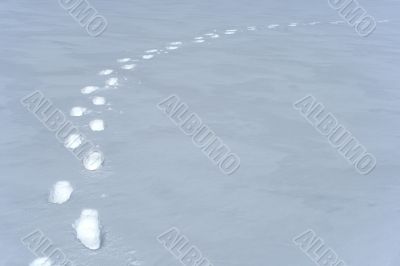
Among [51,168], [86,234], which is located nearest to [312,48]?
[51,168]

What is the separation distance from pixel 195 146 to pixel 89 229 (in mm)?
1072

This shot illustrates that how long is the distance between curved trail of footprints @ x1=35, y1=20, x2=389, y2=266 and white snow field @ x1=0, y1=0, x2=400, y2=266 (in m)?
0.01

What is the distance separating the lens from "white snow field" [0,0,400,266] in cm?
243

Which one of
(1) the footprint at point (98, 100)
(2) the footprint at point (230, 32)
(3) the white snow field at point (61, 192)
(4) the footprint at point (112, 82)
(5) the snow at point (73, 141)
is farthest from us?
(2) the footprint at point (230, 32)

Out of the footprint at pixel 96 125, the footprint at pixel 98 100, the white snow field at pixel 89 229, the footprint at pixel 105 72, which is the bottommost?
the white snow field at pixel 89 229

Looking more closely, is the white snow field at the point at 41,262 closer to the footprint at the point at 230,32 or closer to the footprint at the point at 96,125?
the footprint at the point at 96,125

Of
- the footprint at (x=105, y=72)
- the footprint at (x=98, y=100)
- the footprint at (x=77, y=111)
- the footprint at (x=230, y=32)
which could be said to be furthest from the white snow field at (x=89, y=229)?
the footprint at (x=230, y=32)

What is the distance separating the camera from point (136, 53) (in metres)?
4.83

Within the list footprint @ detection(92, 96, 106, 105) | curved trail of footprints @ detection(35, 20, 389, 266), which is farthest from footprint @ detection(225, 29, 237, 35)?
footprint @ detection(92, 96, 106, 105)

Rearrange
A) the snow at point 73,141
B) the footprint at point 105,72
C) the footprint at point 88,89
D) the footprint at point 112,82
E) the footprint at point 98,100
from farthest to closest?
1. the footprint at point 105,72
2. the footprint at point 112,82
3. the footprint at point 88,89
4. the footprint at point 98,100
5. the snow at point 73,141

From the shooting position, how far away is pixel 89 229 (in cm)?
242

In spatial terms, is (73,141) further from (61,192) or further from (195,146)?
(195,146)

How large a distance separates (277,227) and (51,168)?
1426 millimetres

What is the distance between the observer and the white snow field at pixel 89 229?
2334 mm
